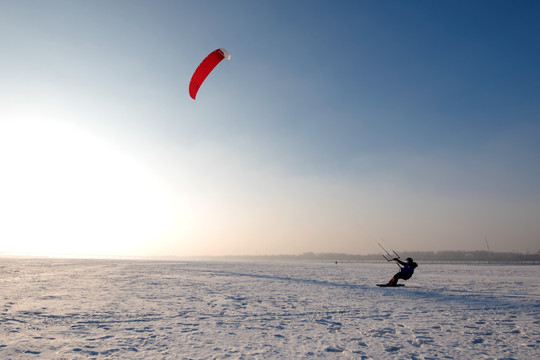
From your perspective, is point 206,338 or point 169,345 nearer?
point 169,345

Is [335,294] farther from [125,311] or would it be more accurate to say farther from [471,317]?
[125,311]

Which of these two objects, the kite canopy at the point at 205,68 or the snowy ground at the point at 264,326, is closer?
the snowy ground at the point at 264,326

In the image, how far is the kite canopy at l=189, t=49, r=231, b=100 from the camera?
14.0 meters

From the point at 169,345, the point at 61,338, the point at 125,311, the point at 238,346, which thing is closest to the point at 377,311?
the point at 238,346

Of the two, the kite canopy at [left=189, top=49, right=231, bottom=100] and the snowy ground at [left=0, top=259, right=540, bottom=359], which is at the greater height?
the kite canopy at [left=189, top=49, right=231, bottom=100]

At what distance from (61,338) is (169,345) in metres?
1.85

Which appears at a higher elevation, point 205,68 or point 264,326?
point 205,68

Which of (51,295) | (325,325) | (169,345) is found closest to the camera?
(169,345)

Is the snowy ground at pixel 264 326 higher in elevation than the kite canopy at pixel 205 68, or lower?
lower

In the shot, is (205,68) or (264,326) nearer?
(264,326)

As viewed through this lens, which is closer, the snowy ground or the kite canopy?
the snowy ground

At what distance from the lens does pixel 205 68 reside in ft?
46.0

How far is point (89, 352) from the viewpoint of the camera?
14.7ft

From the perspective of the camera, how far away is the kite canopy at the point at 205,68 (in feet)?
45.8
